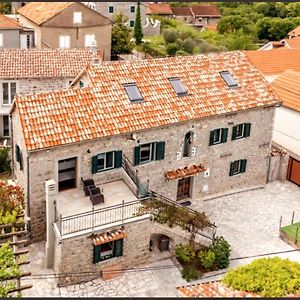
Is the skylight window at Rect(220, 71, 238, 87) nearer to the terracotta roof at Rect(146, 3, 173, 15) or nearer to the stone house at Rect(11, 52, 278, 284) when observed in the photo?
the stone house at Rect(11, 52, 278, 284)

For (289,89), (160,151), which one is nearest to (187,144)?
(160,151)

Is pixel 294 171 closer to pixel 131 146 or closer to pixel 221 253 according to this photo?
pixel 221 253

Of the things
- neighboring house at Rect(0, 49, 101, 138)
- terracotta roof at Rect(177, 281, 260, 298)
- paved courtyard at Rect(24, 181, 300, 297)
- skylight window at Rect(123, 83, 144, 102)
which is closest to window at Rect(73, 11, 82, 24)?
neighboring house at Rect(0, 49, 101, 138)

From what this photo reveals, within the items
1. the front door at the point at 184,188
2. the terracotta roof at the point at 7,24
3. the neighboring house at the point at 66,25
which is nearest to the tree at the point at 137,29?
the neighboring house at the point at 66,25

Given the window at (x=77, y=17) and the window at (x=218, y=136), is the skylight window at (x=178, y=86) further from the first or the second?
the window at (x=77, y=17)

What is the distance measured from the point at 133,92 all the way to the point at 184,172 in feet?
17.6

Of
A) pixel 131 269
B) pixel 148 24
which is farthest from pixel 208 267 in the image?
pixel 148 24

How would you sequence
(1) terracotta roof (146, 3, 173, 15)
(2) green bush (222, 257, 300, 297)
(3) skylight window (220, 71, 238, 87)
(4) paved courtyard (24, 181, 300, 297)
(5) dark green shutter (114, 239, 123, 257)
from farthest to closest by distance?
(1) terracotta roof (146, 3, 173, 15) → (3) skylight window (220, 71, 238, 87) → (5) dark green shutter (114, 239, 123, 257) → (4) paved courtyard (24, 181, 300, 297) → (2) green bush (222, 257, 300, 297)

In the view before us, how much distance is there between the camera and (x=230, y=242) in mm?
25516

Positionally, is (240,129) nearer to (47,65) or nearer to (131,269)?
(131,269)

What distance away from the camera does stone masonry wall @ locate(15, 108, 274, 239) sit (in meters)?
23.0

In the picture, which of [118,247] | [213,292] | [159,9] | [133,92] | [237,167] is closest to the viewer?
[213,292]

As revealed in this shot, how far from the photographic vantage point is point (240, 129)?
96.3 ft

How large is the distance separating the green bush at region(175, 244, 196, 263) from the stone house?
2.07 ft
